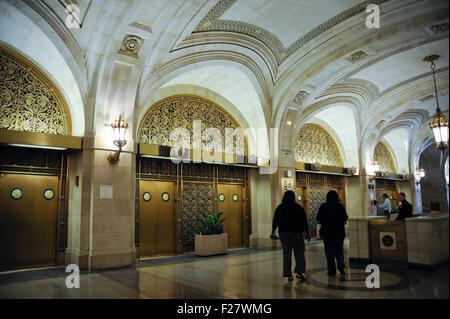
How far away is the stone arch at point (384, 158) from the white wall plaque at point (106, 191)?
12.8 metres

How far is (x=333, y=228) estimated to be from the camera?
5.31 m

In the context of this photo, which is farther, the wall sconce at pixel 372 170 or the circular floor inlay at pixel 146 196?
the wall sconce at pixel 372 170

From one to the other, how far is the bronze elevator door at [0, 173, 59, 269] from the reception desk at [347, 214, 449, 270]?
19.8 ft

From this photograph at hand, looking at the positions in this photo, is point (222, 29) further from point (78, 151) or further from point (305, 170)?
point (305, 170)

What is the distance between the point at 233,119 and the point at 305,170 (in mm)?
3104

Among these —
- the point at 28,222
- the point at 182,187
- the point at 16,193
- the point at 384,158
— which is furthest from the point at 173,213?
the point at 384,158

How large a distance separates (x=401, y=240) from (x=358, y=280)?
5.36ft

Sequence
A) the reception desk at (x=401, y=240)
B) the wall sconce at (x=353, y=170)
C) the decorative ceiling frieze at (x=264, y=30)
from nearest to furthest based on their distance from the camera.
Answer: the reception desk at (x=401, y=240)
the decorative ceiling frieze at (x=264, y=30)
the wall sconce at (x=353, y=170)

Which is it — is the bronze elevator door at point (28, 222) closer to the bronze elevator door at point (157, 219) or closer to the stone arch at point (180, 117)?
the bronze elevator door at point (157, 219)

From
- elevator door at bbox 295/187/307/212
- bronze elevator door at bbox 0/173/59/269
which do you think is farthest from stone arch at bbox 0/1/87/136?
elevator door at bbox 295/187/307/212

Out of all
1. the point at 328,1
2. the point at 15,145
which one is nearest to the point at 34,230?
the point at 15,145

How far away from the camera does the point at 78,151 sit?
22.8 ft

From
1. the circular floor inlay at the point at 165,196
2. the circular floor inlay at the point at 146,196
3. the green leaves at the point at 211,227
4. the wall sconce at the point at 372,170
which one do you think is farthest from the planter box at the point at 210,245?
the wall sconce at the point at 372,170

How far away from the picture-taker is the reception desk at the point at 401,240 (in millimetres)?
5594
